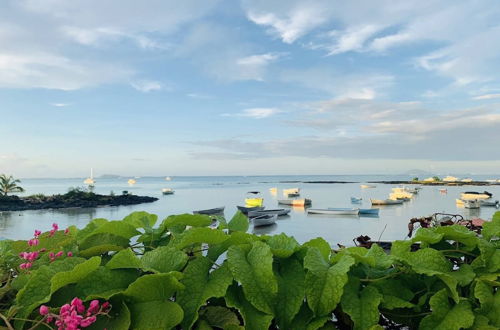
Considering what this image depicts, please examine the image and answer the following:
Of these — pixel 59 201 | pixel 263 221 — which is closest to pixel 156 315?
pixel 263 221

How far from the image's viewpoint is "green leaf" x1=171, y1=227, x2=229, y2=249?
97 centimetres

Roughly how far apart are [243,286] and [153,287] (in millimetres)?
208

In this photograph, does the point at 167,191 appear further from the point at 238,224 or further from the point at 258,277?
the point at 258,277

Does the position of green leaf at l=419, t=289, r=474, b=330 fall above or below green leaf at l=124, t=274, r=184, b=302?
below

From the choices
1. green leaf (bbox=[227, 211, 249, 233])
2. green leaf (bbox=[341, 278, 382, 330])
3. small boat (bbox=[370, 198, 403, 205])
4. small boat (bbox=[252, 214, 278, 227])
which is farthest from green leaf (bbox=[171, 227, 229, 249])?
small boat (bbox=[370, 198, 403, 205])

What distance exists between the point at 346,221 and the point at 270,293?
2940cm

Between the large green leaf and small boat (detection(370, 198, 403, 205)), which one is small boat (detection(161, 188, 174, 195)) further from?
the large green leaf

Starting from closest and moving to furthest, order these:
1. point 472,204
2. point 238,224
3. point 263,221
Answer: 1. point 238,224
2. point 263,221
3. point 472,204

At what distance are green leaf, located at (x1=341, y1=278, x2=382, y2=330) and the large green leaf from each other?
17cm

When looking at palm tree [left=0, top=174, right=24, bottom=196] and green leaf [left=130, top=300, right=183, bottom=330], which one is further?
palm tree [left=0, top=174, right=24, bottom=196]

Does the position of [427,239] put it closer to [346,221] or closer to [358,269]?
[358,269]

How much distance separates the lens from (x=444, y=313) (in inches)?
37.7

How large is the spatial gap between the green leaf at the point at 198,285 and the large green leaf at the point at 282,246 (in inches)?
5.7

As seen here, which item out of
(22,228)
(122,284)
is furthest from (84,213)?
(122,284)
